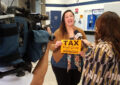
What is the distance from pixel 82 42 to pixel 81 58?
0.27 m

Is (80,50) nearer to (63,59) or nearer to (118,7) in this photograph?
(63,59)

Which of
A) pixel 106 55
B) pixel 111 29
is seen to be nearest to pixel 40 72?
pixel 106 55

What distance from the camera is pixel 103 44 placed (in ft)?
4.99

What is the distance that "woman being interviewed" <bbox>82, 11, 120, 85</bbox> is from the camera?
58.2 inches

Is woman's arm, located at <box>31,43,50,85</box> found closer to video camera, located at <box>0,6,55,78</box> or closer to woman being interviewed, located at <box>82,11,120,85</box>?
video camera, located at <box>0,6,55,78</box>

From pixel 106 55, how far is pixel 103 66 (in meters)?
0.12

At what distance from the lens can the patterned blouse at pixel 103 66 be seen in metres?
1.47

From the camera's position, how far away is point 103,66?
4.92 feet

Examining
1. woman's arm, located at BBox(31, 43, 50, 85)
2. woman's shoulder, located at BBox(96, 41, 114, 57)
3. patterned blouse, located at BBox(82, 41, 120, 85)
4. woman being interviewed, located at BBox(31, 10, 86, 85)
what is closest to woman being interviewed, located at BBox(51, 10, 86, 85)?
woman being interviewed, located at BBox(31, 10, 86, 85)

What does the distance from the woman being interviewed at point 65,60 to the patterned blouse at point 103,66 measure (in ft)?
2.64

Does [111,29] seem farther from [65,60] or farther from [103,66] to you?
[65,60]

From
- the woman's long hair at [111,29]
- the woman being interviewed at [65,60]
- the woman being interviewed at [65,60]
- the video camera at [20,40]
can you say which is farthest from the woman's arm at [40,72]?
the woman being interviewed at [65,60]

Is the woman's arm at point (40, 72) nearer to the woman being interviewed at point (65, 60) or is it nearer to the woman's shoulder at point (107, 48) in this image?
the woman's shoulder at point (107, 48)

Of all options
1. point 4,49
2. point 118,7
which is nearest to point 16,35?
point 4,49
